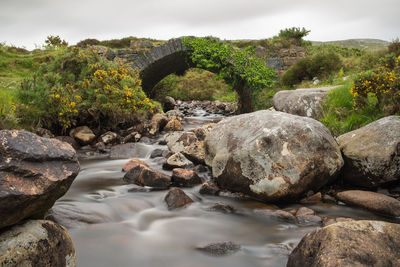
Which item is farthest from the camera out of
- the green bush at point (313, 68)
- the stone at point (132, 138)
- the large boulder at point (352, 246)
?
the green bush at point (313, 68)

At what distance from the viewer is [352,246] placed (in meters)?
2.24

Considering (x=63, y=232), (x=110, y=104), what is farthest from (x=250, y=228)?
(x=110, y=104)

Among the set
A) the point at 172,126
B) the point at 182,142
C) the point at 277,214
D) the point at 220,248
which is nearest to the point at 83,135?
the point at 172,126

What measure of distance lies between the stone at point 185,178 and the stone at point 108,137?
4.13 meters

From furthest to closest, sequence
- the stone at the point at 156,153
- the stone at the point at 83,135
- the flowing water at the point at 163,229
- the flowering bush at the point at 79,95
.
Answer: the stone at the point at 83,135 < the flowering bush at the point at 79,95 < the stone at the point at 156,153 < the flowing water at the point at 163,229

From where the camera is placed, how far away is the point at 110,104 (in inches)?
355

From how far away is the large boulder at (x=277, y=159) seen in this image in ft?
14.5

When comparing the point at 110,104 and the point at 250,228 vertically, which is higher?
the point at 110,104

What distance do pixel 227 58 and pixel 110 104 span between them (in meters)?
6.94

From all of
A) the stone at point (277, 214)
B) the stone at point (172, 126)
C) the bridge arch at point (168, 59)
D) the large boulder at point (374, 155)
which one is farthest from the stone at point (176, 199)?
the bridge arch at point (168, 59)

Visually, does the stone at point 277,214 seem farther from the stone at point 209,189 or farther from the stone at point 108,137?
the stone at point 108,137

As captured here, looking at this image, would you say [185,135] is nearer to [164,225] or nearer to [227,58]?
[164,225]

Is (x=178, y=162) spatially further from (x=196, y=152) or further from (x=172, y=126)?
(x=172, y=126)

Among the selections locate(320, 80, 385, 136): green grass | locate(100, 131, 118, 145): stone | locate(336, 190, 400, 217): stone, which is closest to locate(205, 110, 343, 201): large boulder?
locate(336, 190, 400, 217): stone
